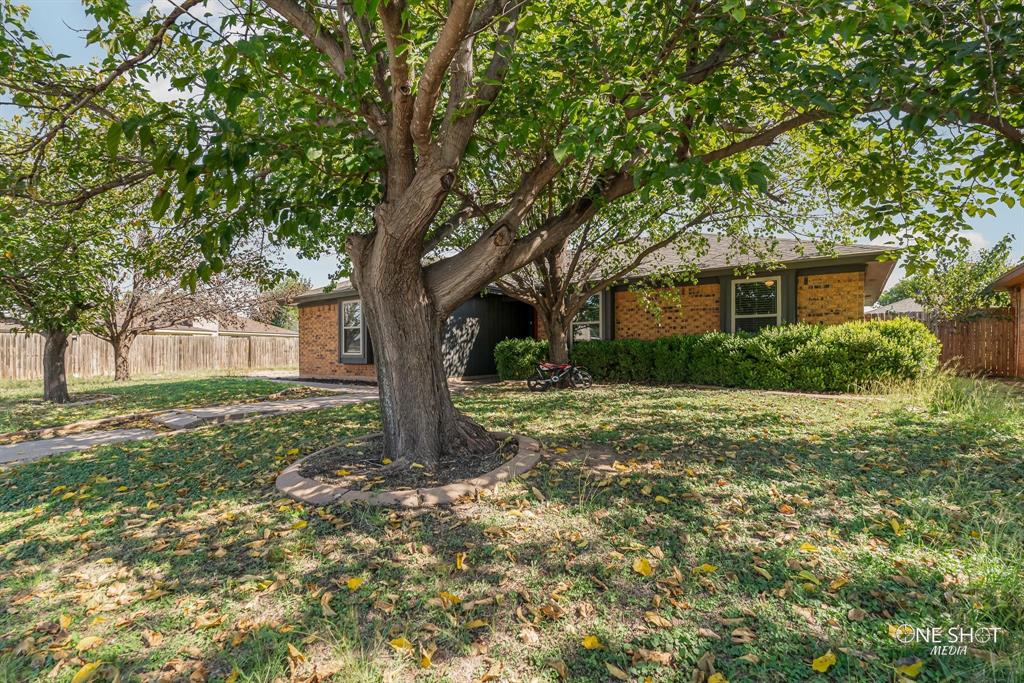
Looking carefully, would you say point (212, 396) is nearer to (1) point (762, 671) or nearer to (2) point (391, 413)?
(2) point (391, 413)

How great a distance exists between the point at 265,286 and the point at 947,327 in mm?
17517

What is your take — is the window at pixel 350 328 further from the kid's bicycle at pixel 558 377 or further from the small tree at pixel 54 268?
the kid's bicycle at pixel 558 377

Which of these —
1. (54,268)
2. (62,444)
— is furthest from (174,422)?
(54,268)

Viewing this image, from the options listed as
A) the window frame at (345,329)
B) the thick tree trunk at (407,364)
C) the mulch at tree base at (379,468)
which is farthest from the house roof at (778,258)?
the thick tree trunk at (407,364)

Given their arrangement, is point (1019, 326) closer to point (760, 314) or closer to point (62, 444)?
point (760, 314)

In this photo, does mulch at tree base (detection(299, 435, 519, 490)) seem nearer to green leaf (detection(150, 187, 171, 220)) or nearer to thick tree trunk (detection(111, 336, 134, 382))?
green leaf (detection(150, 187, 171, 220))

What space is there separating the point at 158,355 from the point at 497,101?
20.7 meters

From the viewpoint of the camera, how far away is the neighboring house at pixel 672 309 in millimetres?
10820

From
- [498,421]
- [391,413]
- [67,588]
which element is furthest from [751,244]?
→ [67,588]

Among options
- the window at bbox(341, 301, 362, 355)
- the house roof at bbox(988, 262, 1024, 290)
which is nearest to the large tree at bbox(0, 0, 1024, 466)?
the house roof at bbox(988, 262, 1024, 290)

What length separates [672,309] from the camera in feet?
42.3

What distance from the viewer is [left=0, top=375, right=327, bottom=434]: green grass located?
7926 millimetres

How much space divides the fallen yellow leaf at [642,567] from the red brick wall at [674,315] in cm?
995

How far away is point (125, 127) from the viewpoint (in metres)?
2.37
